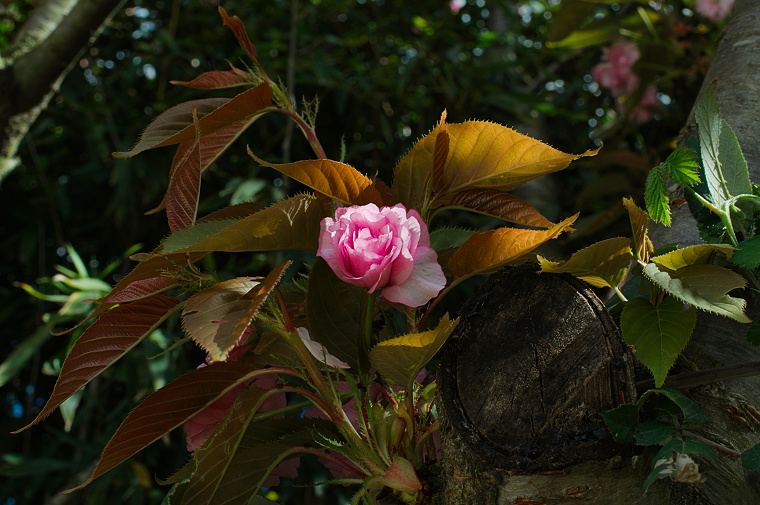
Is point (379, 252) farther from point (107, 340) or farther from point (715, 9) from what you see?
point (715, 9)

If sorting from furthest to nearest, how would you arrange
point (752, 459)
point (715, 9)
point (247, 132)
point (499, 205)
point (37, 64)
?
point (247, 132) < point (715, 9) < point (37, 64) < point (499, 205) < point (752, 459)

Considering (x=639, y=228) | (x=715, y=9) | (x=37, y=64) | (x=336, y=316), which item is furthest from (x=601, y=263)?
(x=715, y=9)

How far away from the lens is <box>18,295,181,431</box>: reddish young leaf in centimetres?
36

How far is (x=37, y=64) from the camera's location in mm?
988

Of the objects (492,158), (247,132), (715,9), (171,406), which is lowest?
(247,132)

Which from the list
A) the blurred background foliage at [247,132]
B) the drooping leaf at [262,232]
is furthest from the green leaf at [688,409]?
the blurred background foliage at [247,132]

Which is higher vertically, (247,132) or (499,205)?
(499,205)

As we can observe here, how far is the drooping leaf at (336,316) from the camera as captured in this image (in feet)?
1.26

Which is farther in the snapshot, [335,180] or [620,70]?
[620,70]

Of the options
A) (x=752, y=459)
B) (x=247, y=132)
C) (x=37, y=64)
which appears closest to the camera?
(x=752, y=459)

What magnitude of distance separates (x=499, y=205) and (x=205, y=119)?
0.21m

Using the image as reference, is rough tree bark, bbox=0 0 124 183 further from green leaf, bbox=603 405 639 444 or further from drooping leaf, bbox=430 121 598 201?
green leaf, bbox=603 405 639 444

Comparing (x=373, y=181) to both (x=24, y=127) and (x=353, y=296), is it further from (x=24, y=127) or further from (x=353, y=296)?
(x=24, y=127)

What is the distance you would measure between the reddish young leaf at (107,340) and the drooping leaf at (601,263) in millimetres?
243
